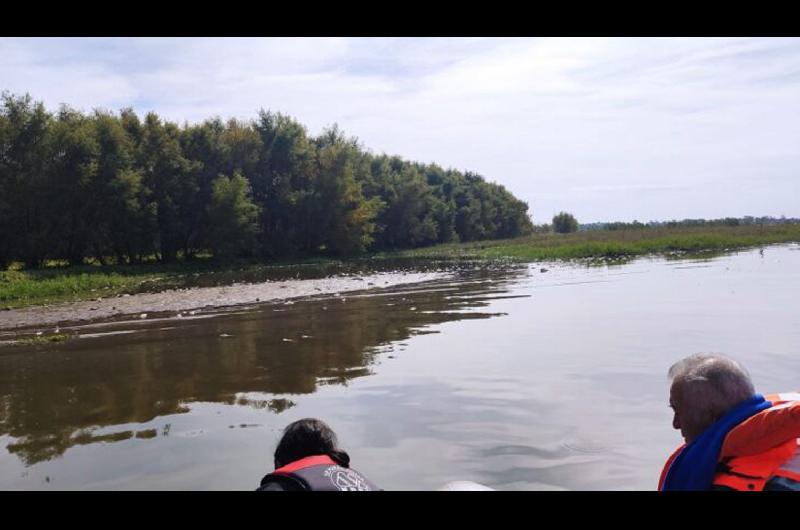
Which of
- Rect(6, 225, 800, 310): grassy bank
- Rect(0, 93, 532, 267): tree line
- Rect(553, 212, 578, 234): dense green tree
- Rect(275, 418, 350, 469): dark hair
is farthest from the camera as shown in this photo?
Rect(553, 212, 578, 234): dense green tree

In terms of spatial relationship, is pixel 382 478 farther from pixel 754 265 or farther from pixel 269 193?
pixel 269 193

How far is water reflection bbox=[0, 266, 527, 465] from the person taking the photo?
331 inches

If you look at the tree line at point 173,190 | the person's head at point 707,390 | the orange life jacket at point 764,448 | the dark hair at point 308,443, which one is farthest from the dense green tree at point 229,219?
the orange life jacket at point 764,448

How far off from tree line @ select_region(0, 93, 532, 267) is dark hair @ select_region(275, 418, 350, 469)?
135ft

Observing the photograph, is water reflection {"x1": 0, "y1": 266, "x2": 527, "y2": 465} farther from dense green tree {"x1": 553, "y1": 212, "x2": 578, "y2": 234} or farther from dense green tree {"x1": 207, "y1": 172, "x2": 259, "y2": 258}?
dense green tree {"x1": 553, "y1": 212, "x2": 578, "y2": 234}

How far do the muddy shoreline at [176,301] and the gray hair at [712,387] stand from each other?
1775 cm

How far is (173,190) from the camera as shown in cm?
4797

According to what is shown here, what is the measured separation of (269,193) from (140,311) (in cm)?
3749

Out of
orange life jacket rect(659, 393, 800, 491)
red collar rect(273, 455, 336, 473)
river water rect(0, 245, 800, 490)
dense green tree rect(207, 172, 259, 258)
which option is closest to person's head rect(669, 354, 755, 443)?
orange life jacket rect(659, 393, 800, 491)

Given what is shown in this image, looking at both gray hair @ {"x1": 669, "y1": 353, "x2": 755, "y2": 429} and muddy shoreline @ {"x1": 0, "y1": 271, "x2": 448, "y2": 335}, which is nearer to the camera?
gray hair @ {"x1": 669, "y1": 353, "x2": 755, "y2": 429}

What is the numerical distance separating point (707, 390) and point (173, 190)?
1930 inches

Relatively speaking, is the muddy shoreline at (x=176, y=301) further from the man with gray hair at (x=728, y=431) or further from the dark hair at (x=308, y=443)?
the man with gray hair at (x=728, y=431)

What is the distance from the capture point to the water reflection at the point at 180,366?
840 centimetres
